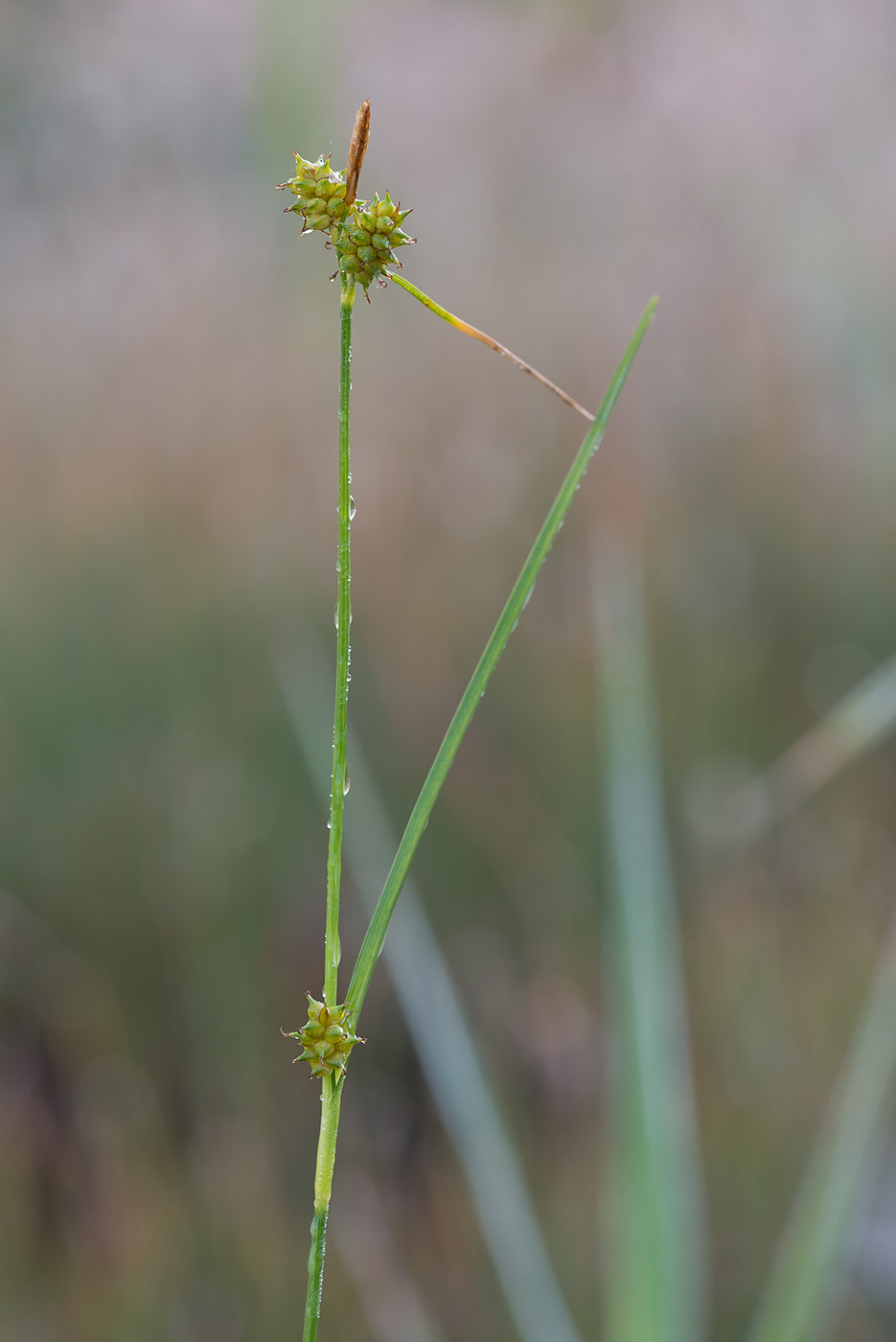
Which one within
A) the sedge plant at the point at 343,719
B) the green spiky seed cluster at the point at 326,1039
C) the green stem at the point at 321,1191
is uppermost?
the sedge plant at the point at 343,719

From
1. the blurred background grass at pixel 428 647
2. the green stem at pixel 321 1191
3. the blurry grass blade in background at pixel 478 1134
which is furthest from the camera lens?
the blurred background grass at pixel 428 647

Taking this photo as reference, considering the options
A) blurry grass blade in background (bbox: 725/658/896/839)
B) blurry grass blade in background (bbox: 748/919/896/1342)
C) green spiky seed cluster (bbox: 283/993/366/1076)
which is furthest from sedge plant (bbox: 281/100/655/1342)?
blurry grass blade in background (bbox: 725/658/896/839)

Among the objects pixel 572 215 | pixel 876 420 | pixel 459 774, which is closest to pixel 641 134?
pixel 572 215

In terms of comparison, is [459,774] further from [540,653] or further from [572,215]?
[572,215]

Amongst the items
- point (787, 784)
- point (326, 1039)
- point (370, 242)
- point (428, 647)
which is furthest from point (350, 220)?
point (428, 647)

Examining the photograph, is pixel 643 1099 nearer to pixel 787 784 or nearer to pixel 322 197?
pixel 322 197

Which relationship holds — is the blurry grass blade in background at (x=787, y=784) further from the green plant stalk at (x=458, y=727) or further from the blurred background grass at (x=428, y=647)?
the green plant stalk at (x=458, y=727)

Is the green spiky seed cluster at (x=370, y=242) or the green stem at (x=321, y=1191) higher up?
the green spiky seed cluster at (x=370, y=242)

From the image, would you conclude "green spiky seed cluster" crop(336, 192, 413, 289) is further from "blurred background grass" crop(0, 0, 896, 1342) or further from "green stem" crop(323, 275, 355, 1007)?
"blurred background grass" crop(0, 0, 896, 1342)

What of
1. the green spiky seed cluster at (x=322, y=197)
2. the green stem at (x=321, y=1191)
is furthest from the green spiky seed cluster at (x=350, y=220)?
the green stem at (x=321, y=1191)
